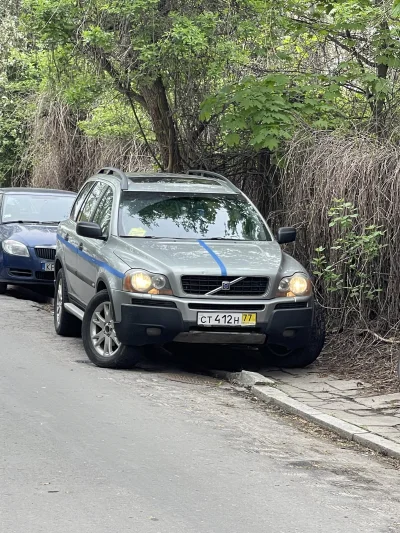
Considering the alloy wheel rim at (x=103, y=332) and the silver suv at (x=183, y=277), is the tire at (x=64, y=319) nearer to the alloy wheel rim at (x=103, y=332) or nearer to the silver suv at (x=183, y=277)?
the silver suv at (x=183, y=277)

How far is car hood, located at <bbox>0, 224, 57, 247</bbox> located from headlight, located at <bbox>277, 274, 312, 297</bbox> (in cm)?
619

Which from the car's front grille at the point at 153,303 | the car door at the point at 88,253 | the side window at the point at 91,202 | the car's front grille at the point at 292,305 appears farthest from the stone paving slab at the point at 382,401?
the side window at the point at 91,202

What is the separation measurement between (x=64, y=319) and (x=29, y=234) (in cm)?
400

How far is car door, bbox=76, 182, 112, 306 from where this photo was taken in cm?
1049

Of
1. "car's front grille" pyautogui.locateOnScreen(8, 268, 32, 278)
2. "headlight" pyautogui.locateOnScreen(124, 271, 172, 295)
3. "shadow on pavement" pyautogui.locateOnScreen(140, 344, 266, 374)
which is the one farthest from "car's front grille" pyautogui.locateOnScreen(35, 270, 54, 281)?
"headlight" pyautogui.locateOnScreen(124, 271, 172, 295)

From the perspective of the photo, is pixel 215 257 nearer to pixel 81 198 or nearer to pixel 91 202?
pixel 91 202

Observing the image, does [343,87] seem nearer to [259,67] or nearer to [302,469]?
[259,67]

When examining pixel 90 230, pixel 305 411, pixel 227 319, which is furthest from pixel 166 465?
pixel 90 230

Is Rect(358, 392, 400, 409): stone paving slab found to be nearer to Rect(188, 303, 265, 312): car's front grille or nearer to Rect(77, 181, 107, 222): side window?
Rect(188, 303, 265, 312): car's front grille

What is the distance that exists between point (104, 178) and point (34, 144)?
11771mm

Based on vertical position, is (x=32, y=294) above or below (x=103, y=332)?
below

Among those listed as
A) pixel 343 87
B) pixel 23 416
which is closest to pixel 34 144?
pixel 343 87

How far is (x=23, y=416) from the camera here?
301 inches

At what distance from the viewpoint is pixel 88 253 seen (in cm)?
1069
